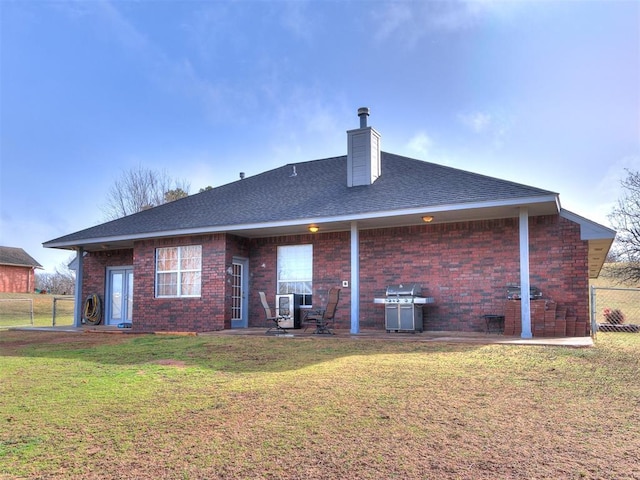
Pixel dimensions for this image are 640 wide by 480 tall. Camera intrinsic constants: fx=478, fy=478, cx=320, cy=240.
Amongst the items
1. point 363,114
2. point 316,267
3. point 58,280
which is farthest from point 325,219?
point 58,280

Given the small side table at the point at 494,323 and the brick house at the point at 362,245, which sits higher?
the brick house at the point at 362,245

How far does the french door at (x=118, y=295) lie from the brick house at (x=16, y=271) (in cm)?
2865

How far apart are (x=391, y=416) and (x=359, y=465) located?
3.61 ft

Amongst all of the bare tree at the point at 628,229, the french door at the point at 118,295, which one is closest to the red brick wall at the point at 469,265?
the french door at the point at 118,295

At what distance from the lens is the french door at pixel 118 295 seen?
16922 mm

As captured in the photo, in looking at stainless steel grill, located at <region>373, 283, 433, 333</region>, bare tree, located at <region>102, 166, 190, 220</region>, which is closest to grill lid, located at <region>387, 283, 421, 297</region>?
stainless steel grill, located at <region>373, 283, 433, 333</region>

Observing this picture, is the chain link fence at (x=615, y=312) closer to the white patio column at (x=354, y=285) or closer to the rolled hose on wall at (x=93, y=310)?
the white patio column at (x=354, y=285)

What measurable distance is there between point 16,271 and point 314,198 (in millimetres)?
38549

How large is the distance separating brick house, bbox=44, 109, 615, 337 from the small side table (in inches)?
5.4

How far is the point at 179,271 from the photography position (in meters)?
13.9

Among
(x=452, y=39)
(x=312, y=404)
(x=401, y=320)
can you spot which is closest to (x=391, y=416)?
(x=312, y=404)

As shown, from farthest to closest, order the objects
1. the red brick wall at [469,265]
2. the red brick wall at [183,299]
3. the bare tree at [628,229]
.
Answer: the bare tree at [628,229]
the red brick wall at [183,299]
the red brick wall at [469,265]

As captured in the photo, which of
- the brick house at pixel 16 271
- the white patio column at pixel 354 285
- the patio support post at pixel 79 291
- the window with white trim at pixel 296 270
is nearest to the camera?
the white patio column at pixel 354 285

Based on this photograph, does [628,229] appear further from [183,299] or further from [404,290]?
[183,299]
